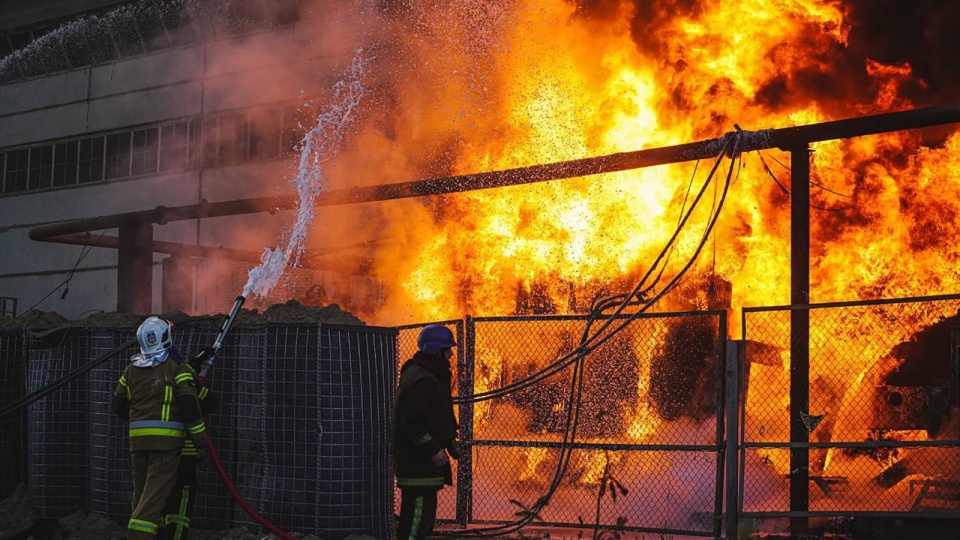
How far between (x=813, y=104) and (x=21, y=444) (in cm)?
1044

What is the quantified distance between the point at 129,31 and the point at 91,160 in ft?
11.7

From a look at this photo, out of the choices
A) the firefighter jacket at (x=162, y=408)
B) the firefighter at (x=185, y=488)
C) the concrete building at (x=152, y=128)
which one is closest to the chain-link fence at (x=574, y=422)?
the firefighter at (x=185, y=488)

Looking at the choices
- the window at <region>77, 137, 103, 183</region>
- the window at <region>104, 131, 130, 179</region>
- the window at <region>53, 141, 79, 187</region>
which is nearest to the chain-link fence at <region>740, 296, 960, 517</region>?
the window at <region>104, 131, 130, 179</region>

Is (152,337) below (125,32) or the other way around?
below

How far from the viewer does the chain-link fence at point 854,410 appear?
332 inches

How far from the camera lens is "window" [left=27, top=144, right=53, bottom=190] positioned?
1033 inches

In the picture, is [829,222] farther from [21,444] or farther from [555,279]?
[21,444]

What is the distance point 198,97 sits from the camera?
906 inches

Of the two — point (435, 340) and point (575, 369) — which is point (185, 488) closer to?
point (435, 340)

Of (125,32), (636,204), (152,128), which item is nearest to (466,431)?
(636,204)

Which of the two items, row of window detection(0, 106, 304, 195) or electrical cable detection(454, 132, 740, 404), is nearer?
electrical cable detection(454, 132, 740, 404)

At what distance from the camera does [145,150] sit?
24156 millimetres

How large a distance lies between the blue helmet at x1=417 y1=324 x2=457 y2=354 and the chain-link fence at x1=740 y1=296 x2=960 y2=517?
2.53 m

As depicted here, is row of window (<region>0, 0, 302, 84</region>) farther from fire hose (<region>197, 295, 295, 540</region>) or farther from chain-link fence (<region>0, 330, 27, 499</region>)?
fire hose (<region>197, 295, 295, 540</region>)
